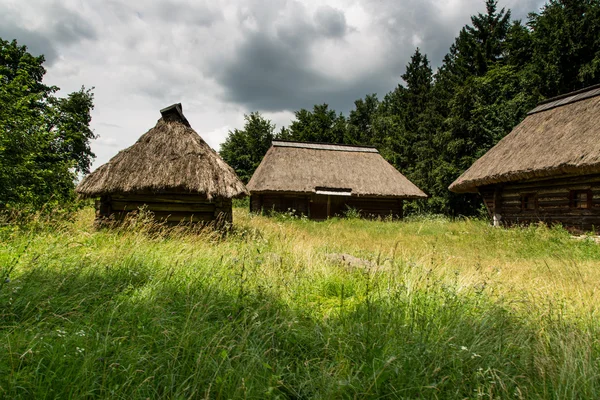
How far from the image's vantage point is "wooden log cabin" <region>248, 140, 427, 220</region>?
17.8 m

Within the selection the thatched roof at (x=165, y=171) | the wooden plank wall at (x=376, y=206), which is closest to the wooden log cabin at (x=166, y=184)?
the thatched roof at (x=165, y=171)

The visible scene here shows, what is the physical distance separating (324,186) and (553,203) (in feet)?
33.1

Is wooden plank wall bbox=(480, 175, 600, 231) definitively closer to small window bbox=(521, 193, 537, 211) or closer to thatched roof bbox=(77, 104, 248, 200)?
small window bbox=(521, 193, 537, 211)

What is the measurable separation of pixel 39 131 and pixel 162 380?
19.6ft

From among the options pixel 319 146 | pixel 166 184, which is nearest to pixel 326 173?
pixel 319 146

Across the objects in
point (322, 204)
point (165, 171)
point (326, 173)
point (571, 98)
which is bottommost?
point (322, 204)

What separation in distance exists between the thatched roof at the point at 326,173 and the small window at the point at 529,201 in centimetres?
699

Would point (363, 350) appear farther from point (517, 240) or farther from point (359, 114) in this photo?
point (359, 114)

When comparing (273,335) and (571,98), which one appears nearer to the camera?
(273,335)

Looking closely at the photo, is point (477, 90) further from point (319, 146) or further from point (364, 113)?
point (364, 113)

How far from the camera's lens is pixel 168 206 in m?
7.88

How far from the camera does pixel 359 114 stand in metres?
40.0

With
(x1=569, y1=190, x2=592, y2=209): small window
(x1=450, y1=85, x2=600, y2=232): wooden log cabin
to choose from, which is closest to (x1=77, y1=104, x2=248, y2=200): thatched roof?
(x1=450, y1=85, x2=600, y2=232): wooden log cabin

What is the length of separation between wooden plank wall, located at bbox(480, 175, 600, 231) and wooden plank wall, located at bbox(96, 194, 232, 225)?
10.2m
